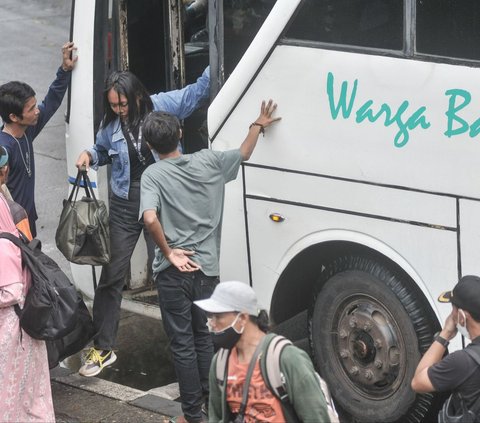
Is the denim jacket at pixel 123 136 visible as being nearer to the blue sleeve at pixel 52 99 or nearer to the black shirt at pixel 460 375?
the blue sleeve at pixel 52 99

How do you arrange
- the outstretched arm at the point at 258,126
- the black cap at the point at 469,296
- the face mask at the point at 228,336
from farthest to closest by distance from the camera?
the outstretched arm at the point at 258,126 → the black cap at the point at 469,296 → the face mask at the point at 228,336

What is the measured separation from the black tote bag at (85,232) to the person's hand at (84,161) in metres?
0.03

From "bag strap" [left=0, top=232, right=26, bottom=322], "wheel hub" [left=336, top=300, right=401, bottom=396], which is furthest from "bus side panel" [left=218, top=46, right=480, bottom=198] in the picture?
"bag strap" [left=0, top=232, right=26, bottom=322]

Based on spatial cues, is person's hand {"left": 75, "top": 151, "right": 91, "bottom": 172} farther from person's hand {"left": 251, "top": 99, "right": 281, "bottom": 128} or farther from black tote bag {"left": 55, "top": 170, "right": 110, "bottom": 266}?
person's hand {"left": 251, "top": 99, "right": 281, "bottom": 128}

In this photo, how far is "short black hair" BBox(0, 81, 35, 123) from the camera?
6613mm

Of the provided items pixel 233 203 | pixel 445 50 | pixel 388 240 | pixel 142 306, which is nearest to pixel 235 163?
pixel 233 203

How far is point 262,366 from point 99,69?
362 cm

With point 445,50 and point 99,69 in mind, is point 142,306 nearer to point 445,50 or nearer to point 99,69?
point 99,69

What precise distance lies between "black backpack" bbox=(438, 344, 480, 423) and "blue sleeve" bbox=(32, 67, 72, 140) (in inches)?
145

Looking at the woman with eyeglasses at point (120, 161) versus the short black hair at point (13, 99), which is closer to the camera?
the woman with eyeglasses at point (120, 161)

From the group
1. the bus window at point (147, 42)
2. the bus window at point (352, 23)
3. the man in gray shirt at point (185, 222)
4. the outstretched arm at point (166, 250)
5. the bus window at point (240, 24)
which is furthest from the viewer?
the bus window at point (147, 42)

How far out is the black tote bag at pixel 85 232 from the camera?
21.4ft

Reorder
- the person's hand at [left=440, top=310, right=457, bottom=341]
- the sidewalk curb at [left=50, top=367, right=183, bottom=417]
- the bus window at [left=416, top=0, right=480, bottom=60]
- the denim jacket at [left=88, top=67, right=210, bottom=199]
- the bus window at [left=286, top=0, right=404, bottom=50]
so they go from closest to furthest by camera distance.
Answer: the person's hand at [left=440, top=310, right=457, bottom=341], the bus window at [left=416, top=0, right=480, bottom=60], the bus window at [left=286, top=0, right=404, bottom=50], the sidewalk curb at [left=50, top=367, right=183, bottom=417], the denim jacket at [left=88, top=67, right=210, bottom=199]

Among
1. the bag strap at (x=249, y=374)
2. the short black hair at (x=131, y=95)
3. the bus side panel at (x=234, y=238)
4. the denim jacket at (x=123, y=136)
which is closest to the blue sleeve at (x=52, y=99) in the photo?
the denim jacket at (x=123, y=136)
